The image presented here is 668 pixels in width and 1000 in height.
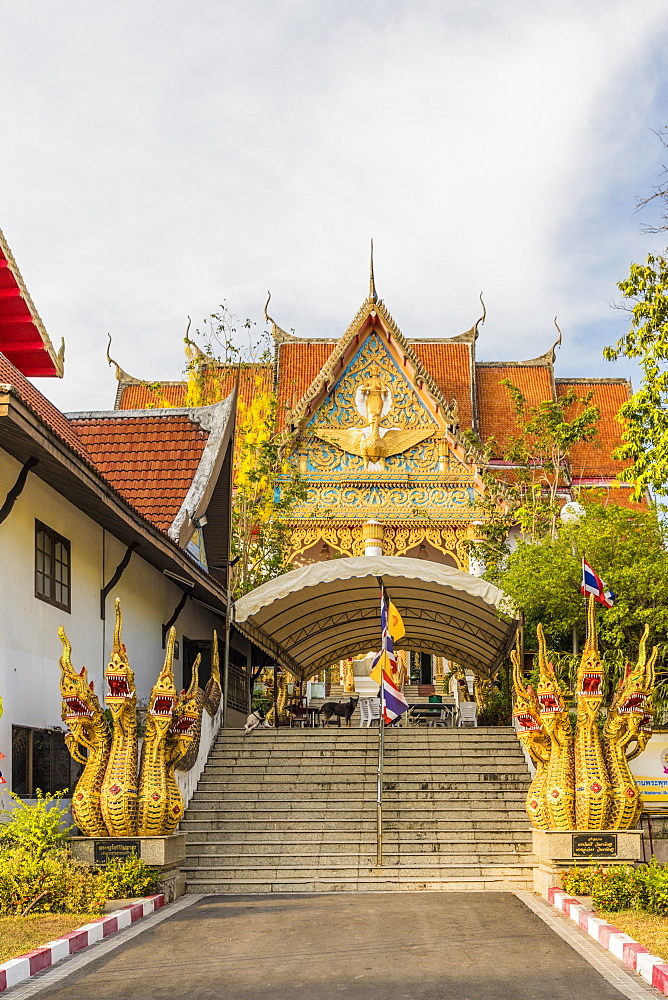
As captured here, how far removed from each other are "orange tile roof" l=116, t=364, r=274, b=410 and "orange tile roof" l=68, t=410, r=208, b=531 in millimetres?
11746

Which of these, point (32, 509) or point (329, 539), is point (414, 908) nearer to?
point (32, 509)

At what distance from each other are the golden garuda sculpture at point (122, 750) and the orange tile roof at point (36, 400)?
231 cm

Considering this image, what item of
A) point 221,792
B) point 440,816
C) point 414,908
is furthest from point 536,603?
point 414,908

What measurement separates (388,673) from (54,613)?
13.6ft

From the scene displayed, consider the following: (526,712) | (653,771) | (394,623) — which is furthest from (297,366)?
(526,712)

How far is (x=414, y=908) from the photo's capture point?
10.6 m

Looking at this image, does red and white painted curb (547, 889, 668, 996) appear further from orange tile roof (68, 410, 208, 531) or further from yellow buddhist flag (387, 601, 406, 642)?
orange tile roof (68, 410, 208, 531)

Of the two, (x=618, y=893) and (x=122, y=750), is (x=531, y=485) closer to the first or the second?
(x=122, y=750)

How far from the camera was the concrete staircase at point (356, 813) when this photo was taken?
41.5 feet

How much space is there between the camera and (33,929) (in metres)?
8.70

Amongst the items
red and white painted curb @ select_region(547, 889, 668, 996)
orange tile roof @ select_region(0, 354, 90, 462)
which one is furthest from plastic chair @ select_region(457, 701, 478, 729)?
red and white painted curb @ select_region(547, 889, 668, 996)

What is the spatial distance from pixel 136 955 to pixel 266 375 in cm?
2449

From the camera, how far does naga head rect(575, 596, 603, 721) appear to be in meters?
12.0

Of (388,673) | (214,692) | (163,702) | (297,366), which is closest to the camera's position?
(163,702)
